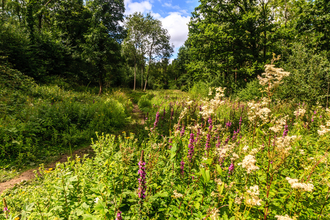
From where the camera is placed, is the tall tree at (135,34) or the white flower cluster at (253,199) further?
the tall tree at (135,34)

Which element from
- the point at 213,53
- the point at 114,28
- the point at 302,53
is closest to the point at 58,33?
the point at 114,28

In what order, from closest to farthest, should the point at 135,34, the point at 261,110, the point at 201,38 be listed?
the point at 261,110
the point at 201,38
the point at 135,34

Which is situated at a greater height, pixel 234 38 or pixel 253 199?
pixel 234 38

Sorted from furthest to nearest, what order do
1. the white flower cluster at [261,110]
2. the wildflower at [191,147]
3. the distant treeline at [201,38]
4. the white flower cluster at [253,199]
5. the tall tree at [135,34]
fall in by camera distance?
the tall tree at [135,34] → the distant treeline at [201,38] → the wildflower at [191,147] → the white flower cluster at [261,110] → the white flower cluster at [253,199]

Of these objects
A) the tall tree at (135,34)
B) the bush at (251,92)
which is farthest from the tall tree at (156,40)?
the bush at (251,92)

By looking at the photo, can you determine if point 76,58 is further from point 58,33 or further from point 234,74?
point 234,74

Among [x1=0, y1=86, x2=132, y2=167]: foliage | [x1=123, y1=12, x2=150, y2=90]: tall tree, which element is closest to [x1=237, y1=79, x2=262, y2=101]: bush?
[x1=0, y1=86, x2=132, y2=167]: foliage

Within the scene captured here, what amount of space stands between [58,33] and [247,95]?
761 inches

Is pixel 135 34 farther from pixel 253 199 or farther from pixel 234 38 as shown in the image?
pixel 253 199

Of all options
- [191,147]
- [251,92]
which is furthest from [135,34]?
[191,147]

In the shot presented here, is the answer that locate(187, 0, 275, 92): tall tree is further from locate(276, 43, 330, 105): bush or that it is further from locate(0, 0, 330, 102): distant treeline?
locate(276, 43, 330, 105): bush

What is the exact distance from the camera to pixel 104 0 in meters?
14.0

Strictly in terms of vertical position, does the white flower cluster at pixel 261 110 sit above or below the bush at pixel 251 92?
below

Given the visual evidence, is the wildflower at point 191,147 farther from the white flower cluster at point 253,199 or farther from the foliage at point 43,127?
the foliage at point 43,127
